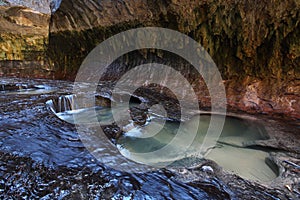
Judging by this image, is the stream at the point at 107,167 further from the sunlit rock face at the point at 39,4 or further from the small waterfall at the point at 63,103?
the sunlit rock face at the point at 39,4

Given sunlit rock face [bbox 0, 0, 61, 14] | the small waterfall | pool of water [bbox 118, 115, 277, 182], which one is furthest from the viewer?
sunlit rock face [bbox 0, 0, 61, 14]

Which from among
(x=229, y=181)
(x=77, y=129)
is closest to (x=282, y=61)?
(x=229, y=181)

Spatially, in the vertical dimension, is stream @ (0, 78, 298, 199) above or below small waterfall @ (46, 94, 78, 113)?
below

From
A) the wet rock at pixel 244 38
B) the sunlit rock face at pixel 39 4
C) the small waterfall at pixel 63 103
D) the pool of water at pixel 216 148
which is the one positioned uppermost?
the sunlit rock face at pixel 39 4

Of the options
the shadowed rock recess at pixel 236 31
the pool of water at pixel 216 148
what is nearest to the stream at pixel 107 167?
the pool of water at pixel 216 148

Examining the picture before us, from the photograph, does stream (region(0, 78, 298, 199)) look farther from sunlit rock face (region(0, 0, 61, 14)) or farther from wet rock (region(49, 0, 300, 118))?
sunlit rock face (region(0, 0, 61, 14))

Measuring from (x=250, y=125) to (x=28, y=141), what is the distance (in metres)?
4.02

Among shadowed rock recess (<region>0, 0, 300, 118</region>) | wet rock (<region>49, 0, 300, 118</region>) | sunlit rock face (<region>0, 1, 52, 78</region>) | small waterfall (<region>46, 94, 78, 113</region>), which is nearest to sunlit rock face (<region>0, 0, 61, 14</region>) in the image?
sunlit rock face (<region>0, 1, 52, 78</region>)

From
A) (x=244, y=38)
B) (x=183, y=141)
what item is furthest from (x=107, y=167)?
(x=244, y=38)

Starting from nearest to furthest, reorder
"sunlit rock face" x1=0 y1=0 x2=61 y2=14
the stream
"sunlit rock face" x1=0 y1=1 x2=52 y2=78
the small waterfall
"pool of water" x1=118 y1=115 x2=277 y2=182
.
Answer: the stream, "pool of water" x1=118 y1=115 x2=277 y2=182, the small waterfall, "sunlit rock face" x1=0 y1=0 x2=61 y2=14, "sunlit rock face" x1=0 y1=1 x2=52 y2=78

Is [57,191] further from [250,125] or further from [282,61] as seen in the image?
[282,61]

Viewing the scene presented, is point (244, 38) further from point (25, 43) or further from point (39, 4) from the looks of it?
point (25, 43)

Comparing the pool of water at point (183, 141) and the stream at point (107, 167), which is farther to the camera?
the pool of water at point (183, 141)

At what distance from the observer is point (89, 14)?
7109 mm
